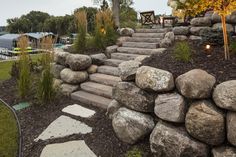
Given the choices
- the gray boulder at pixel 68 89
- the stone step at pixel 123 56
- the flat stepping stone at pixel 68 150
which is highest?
the stone step at pixel 123 56

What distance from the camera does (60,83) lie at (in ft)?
22.2

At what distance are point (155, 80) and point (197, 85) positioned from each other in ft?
2.23

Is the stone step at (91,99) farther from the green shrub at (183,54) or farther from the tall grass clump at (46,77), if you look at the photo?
the green shrub at (183,54)

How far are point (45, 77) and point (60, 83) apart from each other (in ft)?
3.57

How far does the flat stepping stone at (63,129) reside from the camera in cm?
470

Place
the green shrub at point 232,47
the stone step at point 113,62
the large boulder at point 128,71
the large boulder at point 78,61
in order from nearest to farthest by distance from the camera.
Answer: the large boulder at point 128,71 < the green shrub at point 232,47 < the large boulder at point 78,61 < the stone step at point 113,62

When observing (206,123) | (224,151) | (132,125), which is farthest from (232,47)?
(132,125)

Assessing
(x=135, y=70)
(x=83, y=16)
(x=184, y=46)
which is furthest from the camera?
(x=83, y=16)

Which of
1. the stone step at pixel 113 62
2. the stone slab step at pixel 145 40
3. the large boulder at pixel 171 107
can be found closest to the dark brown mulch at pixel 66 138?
the large boulder at pixel 171 107

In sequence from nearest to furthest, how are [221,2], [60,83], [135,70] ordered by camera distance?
[221,2] < [135,70] < [60,83]

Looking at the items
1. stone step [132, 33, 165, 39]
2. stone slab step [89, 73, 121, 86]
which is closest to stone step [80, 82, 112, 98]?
stone slab step [89, 73, 121, 86]

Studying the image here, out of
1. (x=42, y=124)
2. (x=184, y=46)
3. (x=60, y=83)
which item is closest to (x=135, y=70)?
(x=184, y=46)

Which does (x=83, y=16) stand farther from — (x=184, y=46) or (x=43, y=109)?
(x=184, y=46)

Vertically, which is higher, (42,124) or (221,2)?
(221,2)
